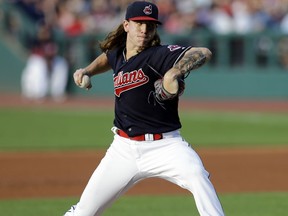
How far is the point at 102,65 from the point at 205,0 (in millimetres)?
16549

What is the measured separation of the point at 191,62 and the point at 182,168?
2.42 feet

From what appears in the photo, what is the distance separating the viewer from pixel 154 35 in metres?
5.84

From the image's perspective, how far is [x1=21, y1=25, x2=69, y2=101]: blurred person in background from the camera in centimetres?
2194

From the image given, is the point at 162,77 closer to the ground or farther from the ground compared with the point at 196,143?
farther from the ground

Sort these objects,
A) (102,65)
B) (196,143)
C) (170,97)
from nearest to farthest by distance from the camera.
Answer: (170,97), (102,65), (196,143)

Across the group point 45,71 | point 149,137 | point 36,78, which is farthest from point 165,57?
point 45,71

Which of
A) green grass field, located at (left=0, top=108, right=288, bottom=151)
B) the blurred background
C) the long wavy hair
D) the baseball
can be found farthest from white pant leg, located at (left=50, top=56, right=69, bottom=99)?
the baseball

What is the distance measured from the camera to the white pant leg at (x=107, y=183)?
5.67 meters

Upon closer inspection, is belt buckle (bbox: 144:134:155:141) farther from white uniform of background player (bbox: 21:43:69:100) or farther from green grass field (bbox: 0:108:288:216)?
white uniform of background player (bbox: 21:43:69:100)

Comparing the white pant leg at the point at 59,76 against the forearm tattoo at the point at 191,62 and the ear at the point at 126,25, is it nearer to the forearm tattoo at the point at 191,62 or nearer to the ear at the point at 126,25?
the ear at the point at 126,25

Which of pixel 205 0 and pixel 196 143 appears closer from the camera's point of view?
pixel 196 143

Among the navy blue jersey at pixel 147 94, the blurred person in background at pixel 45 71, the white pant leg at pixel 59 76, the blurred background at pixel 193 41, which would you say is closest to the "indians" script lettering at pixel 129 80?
the navy blue jersey at pixel 147 94

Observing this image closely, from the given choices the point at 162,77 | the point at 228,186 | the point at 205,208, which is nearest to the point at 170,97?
the point at 162,77

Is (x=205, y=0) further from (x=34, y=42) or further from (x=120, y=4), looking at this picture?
(x=34, y=42)
